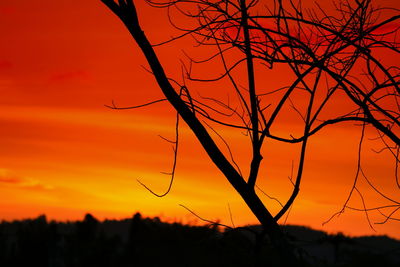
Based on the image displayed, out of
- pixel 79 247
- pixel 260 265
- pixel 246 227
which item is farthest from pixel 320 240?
pixel 79 247

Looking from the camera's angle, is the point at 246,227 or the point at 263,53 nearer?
the point at 246,227

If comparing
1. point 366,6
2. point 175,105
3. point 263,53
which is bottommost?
point 175,105

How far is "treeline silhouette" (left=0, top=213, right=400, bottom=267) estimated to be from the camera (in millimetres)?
3729

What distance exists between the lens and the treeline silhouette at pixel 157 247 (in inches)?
147

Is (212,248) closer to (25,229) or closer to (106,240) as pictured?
(106,240)

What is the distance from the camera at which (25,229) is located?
5188 mm

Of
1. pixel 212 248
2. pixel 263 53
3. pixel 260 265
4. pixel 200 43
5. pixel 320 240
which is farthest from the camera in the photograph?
pixel 200 43

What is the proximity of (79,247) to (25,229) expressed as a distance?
0.60 m

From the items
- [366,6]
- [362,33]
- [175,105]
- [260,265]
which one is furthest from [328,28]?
[260,265]

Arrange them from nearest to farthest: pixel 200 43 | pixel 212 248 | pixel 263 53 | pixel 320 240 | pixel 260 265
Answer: pixel 260 265, pixel 320 240, pixel 212 248, pixel 263 53, pixel 200 43

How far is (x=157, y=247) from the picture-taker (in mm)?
4566

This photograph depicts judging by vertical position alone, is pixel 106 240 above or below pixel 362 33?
below

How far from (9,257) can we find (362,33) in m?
3.54

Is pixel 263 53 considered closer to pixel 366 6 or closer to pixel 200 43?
pixel 200 43
